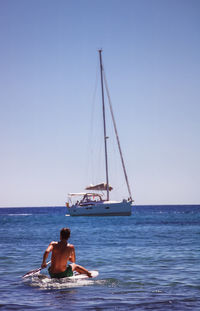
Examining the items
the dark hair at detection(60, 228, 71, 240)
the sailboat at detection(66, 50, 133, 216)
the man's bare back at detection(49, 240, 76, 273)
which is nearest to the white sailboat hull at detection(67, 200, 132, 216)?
the sailboat at detection(66, 50, 133, 216)

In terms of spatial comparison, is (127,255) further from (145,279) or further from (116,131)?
(116,131)

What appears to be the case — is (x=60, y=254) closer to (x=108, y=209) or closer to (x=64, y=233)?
(x=64, y=233)

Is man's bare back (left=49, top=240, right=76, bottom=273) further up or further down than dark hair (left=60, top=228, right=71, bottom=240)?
further down

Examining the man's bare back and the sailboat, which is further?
the sailboat

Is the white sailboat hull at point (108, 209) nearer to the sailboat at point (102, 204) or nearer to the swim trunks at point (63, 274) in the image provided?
the sailboat at point (102, 204)

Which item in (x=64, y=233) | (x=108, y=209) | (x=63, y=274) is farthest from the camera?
(x=108, y=209)

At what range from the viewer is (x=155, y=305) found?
286 inches

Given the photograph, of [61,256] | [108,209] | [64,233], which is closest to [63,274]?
[61,256]

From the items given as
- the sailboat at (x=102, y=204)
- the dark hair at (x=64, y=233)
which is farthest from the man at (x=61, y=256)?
the sailboat at (x=102, y=204)

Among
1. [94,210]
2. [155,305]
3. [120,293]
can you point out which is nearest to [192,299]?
[155,305]

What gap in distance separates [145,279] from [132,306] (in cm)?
313

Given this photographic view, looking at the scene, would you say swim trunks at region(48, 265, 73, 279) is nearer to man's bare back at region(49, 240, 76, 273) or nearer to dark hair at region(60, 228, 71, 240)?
man's bare back at region(49, 240, 76, 273)

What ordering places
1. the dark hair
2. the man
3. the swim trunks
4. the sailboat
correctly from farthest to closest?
the sailboat, the swim trunks, the man, the dark hair

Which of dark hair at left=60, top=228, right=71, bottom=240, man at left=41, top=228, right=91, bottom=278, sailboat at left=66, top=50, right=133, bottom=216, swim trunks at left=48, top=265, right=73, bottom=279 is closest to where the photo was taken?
dark hair at left=60, top=228, right=71, bottom=240
